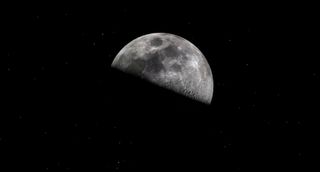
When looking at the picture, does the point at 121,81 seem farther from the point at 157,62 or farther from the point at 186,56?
the point at 186,56

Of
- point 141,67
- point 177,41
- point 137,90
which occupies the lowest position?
point 137,90

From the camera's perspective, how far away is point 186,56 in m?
6.28

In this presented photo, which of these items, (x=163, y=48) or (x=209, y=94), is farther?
(x=209, y=94)

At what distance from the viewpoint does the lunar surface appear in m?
6.05

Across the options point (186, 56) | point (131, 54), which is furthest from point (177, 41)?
point (131, 54)

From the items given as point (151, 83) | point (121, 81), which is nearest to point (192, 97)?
point (151, 83)

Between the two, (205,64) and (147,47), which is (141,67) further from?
(205,64)

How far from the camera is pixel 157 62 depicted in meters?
6.05

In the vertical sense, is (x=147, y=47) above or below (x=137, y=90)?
above

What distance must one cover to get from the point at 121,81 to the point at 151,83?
2.01 ft

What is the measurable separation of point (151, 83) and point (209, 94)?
1.25 m

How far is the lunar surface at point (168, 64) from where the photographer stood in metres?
6.05

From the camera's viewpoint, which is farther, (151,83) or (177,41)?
(177,41)

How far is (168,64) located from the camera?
239 inches
